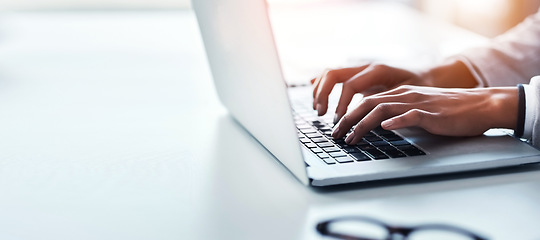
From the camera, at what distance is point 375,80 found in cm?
112

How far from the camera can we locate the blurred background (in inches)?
81.9

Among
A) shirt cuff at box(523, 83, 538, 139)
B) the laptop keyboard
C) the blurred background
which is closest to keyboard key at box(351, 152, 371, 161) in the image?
the laptop keyboard

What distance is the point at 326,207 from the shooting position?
0.75 metres

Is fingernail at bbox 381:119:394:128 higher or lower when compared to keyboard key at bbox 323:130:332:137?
higher

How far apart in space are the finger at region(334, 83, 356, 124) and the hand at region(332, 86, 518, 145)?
0.26 ft

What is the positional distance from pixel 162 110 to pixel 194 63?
1.23ft

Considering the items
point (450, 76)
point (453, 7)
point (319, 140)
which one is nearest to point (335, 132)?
point (319, 140)

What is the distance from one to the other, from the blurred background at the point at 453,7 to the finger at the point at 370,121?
1.35 metres

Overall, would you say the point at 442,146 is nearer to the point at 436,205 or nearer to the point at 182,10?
the point at 436,205

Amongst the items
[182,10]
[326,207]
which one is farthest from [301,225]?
[182,10]

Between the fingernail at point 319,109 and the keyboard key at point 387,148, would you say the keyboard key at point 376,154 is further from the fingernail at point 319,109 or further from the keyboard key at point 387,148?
the fingernail at point 319,109

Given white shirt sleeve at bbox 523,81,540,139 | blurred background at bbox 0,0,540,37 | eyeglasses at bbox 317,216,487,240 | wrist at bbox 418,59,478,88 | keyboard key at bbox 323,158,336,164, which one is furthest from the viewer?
blurred background at bbox 0,0,540,37

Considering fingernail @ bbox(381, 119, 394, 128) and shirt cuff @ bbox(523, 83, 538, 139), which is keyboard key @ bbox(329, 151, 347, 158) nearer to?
fingernail @ bbox(381, 119, 394, 128)

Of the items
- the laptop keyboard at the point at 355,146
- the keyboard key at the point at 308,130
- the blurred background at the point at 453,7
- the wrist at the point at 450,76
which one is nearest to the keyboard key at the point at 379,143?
the laptop keyboard at the point at 355,146
